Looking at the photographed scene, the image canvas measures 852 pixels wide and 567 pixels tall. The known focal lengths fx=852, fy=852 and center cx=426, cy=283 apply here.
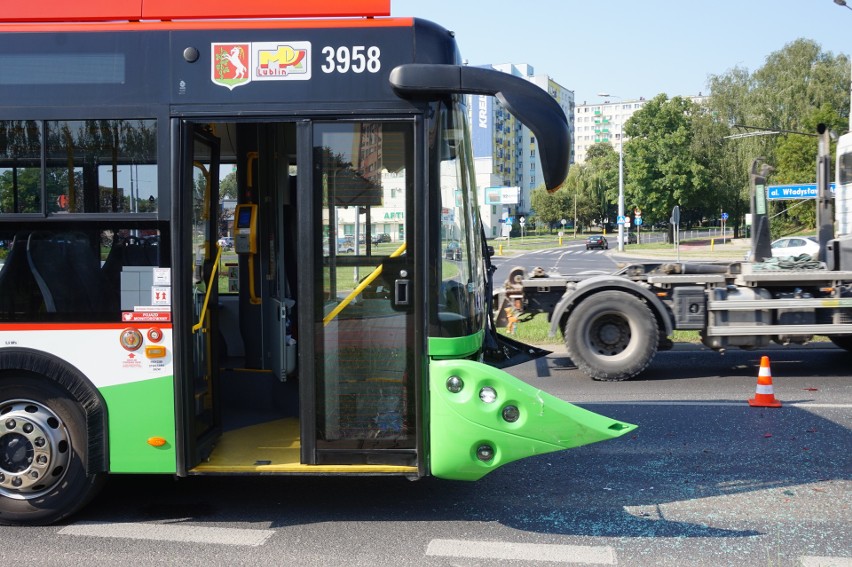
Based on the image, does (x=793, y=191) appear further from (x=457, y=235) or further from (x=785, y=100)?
(x=785, y=100)

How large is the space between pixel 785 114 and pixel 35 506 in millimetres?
56831

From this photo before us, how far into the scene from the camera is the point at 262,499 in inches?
229

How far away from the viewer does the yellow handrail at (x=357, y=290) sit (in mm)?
4977

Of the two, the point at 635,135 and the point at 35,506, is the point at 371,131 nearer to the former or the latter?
the point at 35,506

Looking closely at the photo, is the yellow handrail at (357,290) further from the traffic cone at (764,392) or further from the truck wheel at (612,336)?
the truck wheel at (612,336)

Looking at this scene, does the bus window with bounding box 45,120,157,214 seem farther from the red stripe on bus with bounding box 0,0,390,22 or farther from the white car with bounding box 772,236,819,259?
the white car with bounding box 772,236,819,259

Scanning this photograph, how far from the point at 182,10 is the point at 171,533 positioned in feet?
10.3

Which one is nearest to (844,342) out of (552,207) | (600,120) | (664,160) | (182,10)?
(182,10)

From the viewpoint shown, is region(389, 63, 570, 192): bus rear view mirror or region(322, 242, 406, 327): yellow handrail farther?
region(322, 242, 406, 327): yellow handrail

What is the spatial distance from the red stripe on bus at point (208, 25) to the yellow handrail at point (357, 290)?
131cm

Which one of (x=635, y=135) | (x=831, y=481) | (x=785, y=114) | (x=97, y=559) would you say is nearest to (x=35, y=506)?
(x=97, y=559)

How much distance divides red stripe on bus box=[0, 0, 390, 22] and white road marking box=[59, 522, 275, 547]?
308cm

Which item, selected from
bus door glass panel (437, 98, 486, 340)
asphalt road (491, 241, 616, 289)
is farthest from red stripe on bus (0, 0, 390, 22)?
asphalt road (491, 241, 616, 289)

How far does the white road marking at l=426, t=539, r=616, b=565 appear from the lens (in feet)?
15.4
